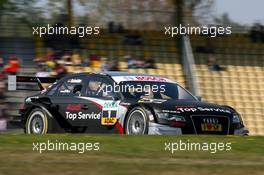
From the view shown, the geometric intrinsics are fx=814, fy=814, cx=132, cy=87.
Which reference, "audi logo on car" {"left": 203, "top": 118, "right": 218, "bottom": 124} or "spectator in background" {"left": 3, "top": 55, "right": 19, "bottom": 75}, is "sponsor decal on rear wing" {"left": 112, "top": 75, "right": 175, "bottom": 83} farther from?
"spectator in background" {"left": 3, "top": 55, "right": 19, "bottom": 75}

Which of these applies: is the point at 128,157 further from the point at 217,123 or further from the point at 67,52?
the point at 67,52

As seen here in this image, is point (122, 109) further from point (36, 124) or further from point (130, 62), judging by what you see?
point (130, 62)

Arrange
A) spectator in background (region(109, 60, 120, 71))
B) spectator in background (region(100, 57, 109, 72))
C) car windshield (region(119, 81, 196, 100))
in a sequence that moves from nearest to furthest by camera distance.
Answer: car windshield (region(119, 81, 196, 100)), spectator in background (region(109, 60, 120, 71)), spectator in background (region(100, 57, 109, 72))

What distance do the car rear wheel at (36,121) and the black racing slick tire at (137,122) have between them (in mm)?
1951

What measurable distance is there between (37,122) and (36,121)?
3cm

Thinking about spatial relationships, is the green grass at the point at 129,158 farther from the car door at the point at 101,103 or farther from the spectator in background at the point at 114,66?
the spectator in background at the point at 114,66

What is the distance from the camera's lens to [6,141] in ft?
37.3

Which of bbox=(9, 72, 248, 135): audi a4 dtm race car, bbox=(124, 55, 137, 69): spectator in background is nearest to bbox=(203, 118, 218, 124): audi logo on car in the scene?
bbox=(9, 72, 248, 135): audi a4 dtm race car

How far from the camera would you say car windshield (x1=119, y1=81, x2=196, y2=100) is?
592 inches

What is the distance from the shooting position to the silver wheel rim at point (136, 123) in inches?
557

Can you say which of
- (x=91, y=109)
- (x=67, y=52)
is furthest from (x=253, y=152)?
(x=67, y=52)

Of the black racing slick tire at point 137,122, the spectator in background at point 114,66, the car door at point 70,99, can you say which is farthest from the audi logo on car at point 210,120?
the spectator in background at point 114,66

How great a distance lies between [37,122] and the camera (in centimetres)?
1580

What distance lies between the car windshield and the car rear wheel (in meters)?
1.67
